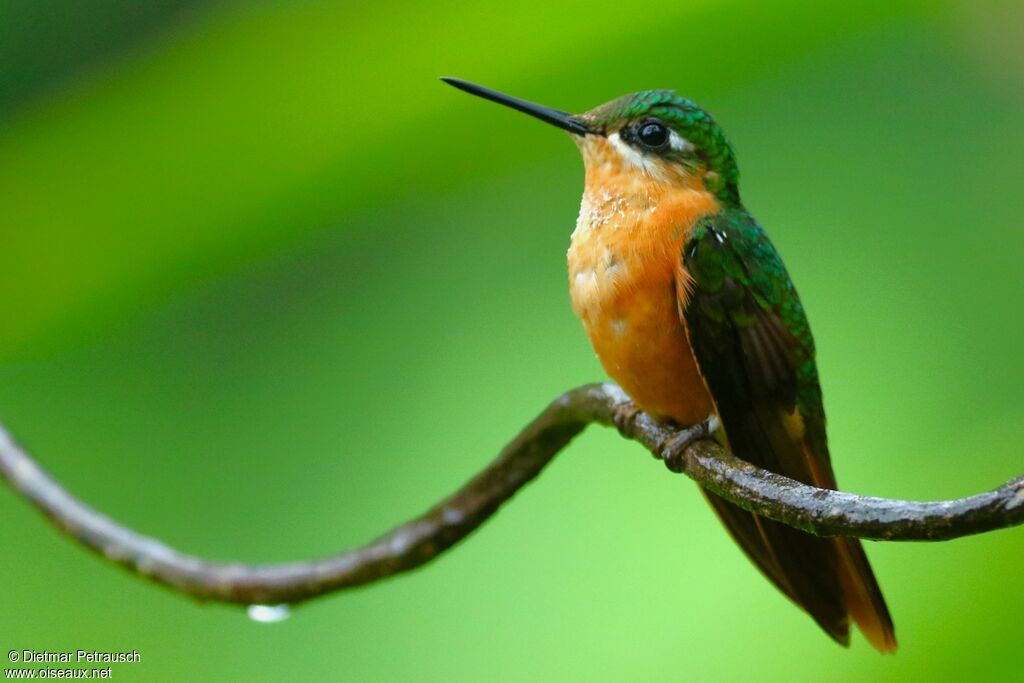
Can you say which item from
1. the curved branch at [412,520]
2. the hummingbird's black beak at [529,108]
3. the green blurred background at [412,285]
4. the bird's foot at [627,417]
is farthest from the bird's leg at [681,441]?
the green blurred background at [412,285]

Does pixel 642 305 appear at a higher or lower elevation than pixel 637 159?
lower

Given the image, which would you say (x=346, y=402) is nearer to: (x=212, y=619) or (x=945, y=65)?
(x=212, y=619)

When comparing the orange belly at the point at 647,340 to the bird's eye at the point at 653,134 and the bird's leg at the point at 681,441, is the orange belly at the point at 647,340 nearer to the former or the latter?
the bird's leg at the point at 681,441

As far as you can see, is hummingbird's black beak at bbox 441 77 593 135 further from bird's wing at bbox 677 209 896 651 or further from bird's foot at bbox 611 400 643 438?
bird's foot at bbox 611 400 643 438
